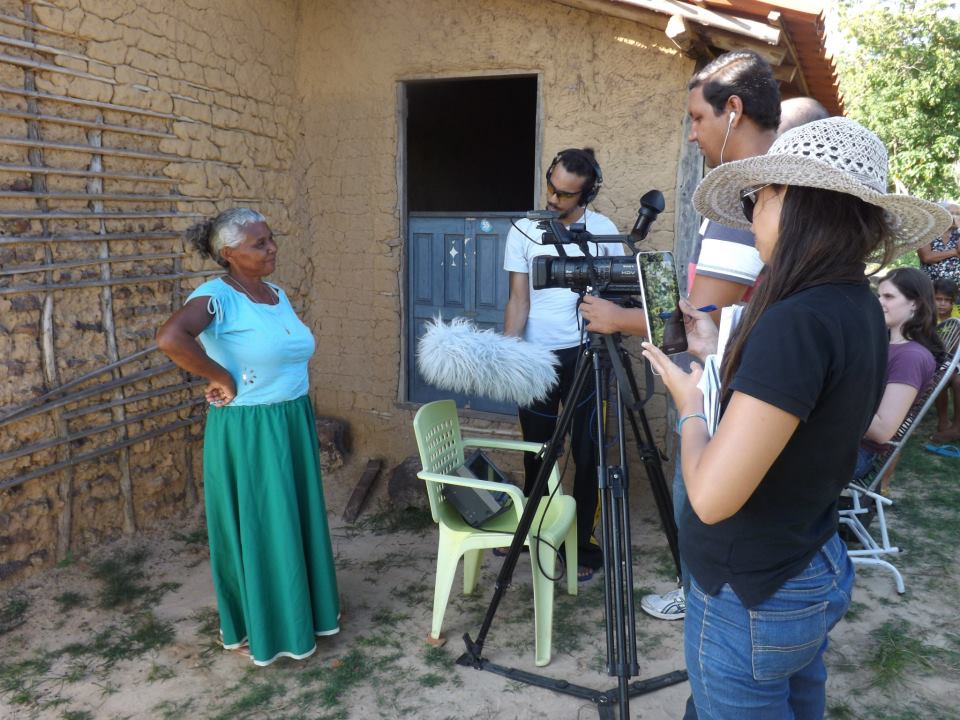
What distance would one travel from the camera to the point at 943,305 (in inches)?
239

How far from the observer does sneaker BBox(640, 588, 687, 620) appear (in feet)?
10.3

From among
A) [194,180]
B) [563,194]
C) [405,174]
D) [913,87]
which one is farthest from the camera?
[913,87]

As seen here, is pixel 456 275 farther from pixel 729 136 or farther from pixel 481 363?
pixel 729 136

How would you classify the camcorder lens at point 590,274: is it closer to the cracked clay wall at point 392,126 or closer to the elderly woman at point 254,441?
the elderly woman at point 254,441

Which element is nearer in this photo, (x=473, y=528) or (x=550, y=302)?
(x=473, y=528)

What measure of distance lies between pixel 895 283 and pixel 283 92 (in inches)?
151

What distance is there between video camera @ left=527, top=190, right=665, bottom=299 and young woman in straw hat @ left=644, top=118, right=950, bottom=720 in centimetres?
85

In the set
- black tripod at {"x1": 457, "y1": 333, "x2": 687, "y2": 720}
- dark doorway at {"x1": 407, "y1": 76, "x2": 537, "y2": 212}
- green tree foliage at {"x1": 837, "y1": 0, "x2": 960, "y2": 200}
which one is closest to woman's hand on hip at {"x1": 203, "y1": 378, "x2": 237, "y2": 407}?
black tripod at {"x1": 457, "y1": 333, "x2": 687, "y2": 720}

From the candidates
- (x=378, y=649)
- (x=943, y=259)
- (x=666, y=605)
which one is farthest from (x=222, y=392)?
A: (x=943, y=259)

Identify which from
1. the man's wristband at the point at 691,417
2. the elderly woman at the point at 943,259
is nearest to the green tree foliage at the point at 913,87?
the elderly woman at the point at 943,259

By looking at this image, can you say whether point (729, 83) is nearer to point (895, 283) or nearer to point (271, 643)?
point (895, 283)

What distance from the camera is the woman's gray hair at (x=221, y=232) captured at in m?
2.65

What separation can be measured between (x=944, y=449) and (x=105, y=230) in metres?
6.05

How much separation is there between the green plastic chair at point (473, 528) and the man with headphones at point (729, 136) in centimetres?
85
